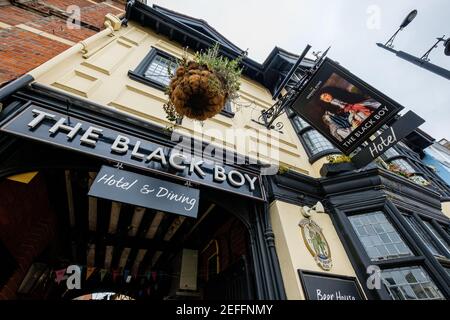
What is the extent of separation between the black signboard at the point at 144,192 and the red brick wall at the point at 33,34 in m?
2.00

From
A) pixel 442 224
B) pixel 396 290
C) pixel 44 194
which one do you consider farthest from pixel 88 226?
pixel 442 224

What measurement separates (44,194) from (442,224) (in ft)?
28.6

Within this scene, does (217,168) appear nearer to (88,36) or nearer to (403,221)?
(403,221)

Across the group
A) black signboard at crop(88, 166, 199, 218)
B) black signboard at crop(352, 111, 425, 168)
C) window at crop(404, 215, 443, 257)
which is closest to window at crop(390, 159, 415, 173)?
window at crop(404, 215, 443, 257)

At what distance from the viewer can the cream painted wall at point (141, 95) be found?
12.9ft

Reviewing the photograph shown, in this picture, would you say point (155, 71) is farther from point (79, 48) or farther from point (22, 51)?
point (22, 51)

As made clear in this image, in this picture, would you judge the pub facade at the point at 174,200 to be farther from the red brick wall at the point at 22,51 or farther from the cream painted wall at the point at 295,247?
the red brick wall at the point at 22,51

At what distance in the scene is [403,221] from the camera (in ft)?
13.3

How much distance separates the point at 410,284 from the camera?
353cm

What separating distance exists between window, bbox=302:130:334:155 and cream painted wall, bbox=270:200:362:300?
214 centimetres

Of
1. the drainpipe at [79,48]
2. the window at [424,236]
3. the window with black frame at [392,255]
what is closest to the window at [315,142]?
the window with black frame at [392,255]

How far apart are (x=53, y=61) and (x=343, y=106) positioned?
5.36 m

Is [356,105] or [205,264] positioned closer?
[356,105]

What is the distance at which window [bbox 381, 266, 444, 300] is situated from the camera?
11.1 ft
